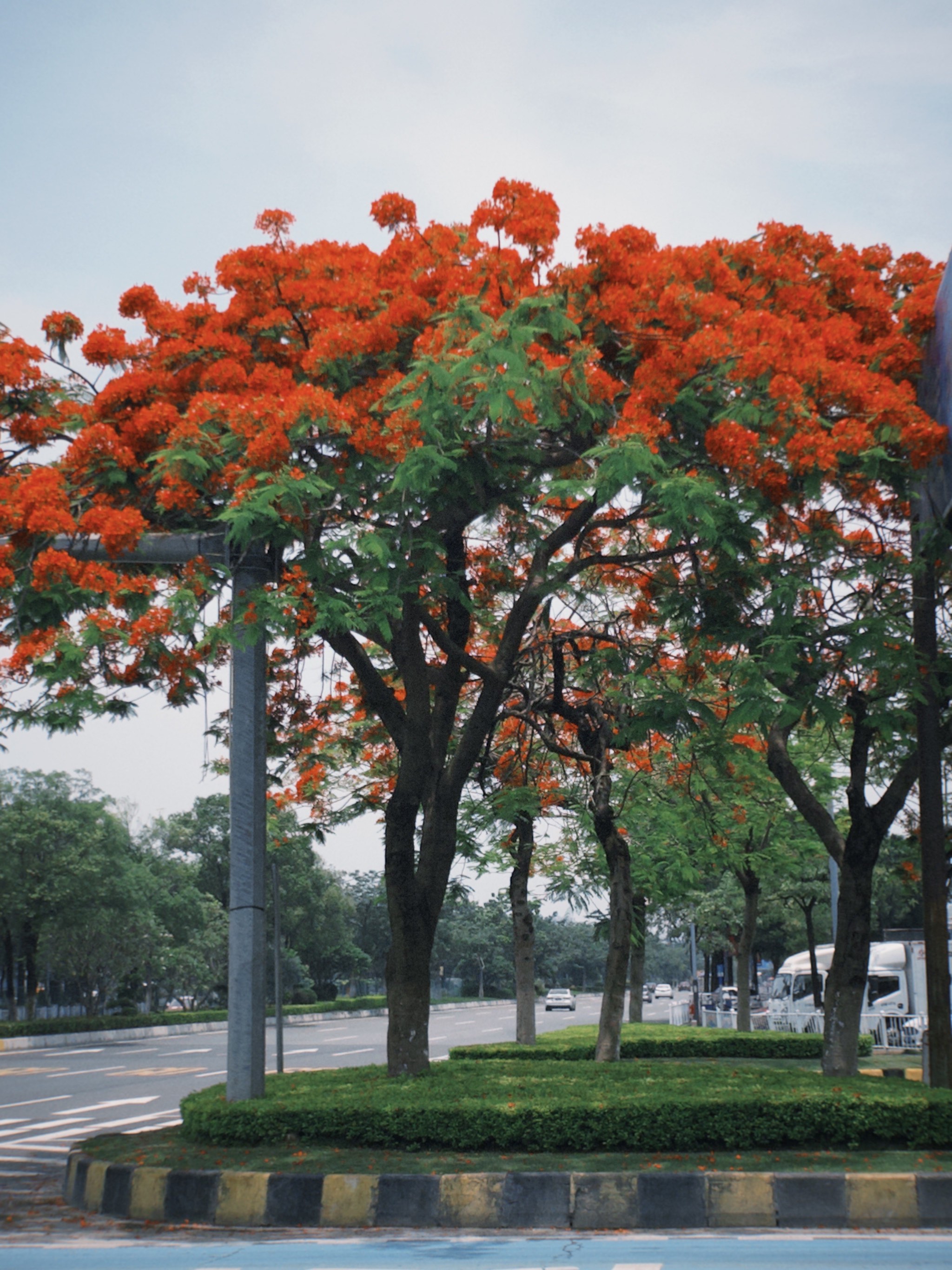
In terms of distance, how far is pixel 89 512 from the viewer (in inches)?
341

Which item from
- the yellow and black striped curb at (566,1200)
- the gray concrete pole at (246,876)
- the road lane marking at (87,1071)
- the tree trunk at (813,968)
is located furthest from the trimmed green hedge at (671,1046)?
the yellow and black striped curb at (566,1200)

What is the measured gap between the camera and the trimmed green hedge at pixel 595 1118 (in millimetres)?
7918

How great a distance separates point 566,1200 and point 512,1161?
0.62m

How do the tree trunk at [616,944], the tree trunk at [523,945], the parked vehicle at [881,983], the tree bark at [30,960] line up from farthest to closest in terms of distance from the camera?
the tree bark at [30,960] → the parked vehicle at [881,983] → the tree trunk at [523,945] → the tree trunk at [616,944]

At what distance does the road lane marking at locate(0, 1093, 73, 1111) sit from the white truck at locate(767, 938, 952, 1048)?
44.1 feet

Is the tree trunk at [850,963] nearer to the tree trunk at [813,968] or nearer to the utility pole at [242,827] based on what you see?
the utility pole at [242,827]

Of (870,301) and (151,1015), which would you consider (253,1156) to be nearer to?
(870,301)

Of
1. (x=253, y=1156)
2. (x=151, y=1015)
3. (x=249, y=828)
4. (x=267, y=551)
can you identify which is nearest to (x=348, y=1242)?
(x=253, y=1156)

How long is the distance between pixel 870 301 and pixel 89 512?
20.3 ft

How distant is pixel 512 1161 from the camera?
7.62 meters

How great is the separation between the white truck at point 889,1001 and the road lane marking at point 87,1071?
43.2 ft

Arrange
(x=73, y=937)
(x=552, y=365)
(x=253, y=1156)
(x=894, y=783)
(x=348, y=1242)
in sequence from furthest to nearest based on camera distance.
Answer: (x=73, y=937) → (x=894, y=783) → (x=552, y=365) → (x=253, y=1156) → (x=348, y=1242)

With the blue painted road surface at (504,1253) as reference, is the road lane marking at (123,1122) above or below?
below

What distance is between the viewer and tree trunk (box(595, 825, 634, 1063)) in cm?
1359
